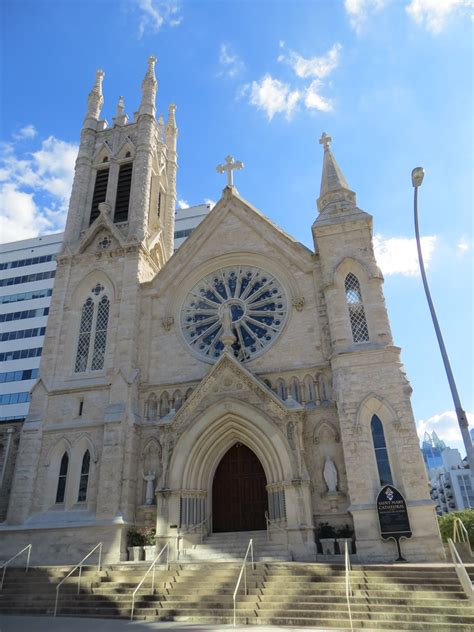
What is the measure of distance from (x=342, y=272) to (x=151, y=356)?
8.94 meters

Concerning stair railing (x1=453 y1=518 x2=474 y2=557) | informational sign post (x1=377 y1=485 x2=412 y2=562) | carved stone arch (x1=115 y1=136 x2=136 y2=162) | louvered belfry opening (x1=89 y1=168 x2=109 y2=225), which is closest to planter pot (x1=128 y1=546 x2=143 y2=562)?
informational sign post (x1=377 y1=485 x2=412 y2=562)

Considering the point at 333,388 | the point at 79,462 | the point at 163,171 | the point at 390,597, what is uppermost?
the point at 163,171

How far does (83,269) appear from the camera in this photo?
2355 centimetres

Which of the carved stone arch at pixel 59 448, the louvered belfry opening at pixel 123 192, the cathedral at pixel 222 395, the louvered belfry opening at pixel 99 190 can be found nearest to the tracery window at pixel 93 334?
the cathedral at pixel 222 395

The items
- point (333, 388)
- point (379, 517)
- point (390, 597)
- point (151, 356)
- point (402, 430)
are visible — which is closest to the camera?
point (390, 597)

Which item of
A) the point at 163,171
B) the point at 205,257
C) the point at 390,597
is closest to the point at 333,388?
the point at 390,597

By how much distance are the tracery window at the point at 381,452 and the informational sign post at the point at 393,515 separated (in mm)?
544

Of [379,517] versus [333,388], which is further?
[333,388]

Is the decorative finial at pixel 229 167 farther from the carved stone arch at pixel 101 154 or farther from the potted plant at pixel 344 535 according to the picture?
the potted plant at pixel 344 535

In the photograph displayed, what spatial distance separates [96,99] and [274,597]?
95.1 feet

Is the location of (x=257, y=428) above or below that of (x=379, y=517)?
above

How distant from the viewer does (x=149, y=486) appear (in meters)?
17.9

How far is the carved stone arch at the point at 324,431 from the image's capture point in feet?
54.7

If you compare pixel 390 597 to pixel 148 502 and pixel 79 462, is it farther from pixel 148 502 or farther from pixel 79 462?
pixel 79 462
